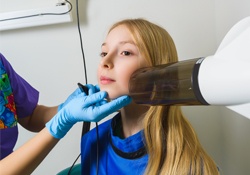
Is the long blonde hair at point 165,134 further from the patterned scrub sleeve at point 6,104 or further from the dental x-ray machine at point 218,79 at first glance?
the patterned scrub sleeve at point 6,104

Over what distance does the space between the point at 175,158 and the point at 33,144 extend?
0.44 m

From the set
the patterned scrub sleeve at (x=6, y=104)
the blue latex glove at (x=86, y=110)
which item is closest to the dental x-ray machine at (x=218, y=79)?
the blue latex glove at (x=86, y=110)

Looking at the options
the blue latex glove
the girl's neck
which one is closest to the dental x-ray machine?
the blue latex glove

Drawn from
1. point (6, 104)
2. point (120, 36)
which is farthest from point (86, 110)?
point (6, 104)

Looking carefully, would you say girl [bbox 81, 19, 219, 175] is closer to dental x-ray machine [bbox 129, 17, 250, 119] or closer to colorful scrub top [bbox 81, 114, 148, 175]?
colorful scrub top [bbox 81, 114, 148, 175]

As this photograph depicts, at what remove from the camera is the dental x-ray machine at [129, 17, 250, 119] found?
379 millimetres

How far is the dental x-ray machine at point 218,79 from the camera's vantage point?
1.24 ft

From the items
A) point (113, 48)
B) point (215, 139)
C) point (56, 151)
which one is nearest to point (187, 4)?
point (113, 48)

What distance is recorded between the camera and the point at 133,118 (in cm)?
87

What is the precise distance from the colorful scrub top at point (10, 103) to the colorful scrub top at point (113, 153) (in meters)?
0.28

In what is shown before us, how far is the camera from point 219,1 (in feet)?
3.59

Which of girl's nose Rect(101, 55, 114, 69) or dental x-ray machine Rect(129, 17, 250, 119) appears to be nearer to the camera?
dental x-ray machine Rect(129, 17, 250, 119)

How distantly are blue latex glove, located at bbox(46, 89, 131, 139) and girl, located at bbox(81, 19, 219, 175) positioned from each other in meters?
0.04

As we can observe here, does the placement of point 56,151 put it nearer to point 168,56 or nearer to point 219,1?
point 168,56
